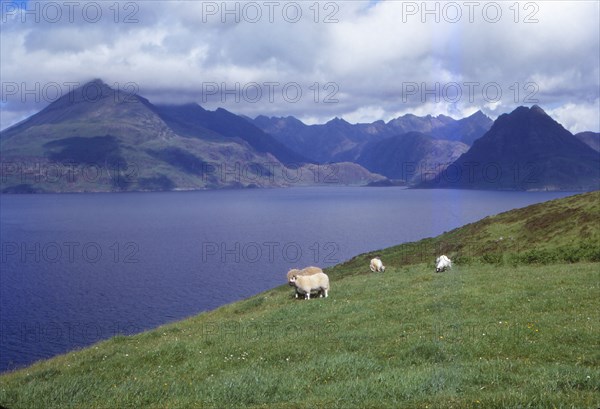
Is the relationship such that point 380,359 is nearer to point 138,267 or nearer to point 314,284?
point 314,284

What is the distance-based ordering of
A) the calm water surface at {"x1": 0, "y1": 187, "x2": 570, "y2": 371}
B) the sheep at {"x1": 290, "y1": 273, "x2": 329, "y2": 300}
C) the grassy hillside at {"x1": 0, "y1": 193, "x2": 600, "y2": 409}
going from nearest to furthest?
1. the grassy hillside at {"x1": 0, "y1": 193, "x2": 600, "y2": 409}
2. the sheep at {"x1": 290, "y1": 273, "x2": 329, "y2": 300}
3. the calm water surface at {"x1": 0, "y1": 187, "x2": 570, "y2": 371}

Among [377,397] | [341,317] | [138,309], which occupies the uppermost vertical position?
[377,397]

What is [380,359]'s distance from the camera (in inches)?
627

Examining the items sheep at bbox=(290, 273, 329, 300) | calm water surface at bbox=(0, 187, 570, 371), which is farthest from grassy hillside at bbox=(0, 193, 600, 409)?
calm water surface at bbox=(0, 187, 570, 371)

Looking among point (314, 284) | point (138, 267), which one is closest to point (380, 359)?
point (314, 284)

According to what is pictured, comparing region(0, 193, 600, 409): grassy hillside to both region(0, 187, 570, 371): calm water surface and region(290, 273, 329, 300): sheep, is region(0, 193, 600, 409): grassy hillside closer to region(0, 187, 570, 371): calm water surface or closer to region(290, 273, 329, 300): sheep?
region(290, 273, 329, 300): sheep

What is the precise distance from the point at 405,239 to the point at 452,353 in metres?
117

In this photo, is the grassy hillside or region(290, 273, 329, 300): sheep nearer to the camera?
the grassy hillside

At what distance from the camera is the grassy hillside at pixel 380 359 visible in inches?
464

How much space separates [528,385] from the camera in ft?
37.7

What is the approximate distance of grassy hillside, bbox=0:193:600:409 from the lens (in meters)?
11.8

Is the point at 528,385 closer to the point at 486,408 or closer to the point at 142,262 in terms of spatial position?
the point at 486,408

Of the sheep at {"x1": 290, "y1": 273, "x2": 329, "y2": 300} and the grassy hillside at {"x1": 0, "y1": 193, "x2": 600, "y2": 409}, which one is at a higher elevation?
the grassy hillside at {"x1": 0, "y1": 193, "x2": 600, "y2": 409}

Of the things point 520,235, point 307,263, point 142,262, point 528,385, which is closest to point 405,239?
point 307,263
